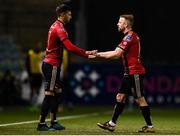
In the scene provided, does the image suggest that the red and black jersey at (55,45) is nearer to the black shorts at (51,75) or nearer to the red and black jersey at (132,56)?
the black shorts at (51,75)

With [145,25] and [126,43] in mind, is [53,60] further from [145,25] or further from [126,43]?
[145,25]

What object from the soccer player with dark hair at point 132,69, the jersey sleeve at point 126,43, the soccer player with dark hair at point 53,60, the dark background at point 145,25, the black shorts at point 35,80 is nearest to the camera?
the jersey sleeve at point 126,43

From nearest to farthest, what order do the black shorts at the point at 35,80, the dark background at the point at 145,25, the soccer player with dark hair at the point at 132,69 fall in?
the soccer player with dark hair at the point at 132,69 → the black shorts at the point at 35,80 → the dark background at the point at 145,25

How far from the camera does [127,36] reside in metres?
11.2

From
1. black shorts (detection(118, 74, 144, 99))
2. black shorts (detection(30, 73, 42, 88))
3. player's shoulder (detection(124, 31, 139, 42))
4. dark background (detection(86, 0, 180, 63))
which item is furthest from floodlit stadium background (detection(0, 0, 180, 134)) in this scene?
player's shoulder (detection(124, 31, 139, 42))

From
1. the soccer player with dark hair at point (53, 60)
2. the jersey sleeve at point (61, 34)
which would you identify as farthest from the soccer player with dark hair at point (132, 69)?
the soccer player with dark hair at point (53, 60)

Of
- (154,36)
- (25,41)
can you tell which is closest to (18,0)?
(25,41)

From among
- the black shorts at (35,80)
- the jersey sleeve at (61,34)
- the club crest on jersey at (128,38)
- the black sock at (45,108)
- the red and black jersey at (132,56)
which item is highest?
the jersey sleeve at (61,34)

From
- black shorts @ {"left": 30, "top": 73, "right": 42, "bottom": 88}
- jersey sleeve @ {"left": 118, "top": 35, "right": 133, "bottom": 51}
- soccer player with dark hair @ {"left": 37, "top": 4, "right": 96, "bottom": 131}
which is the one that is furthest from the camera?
black shorts @ {"left": 30, "top": 73, "right": 42, "bottom": 88}

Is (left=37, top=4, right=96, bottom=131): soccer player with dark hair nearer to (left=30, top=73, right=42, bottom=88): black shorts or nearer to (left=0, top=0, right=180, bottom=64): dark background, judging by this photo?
(left=30, top=73, right=42, bottom=88): black shorts

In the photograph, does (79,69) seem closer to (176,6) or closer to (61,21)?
(176,6)

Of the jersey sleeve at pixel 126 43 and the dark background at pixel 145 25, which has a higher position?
the jersey sleeve at pixel 126 43

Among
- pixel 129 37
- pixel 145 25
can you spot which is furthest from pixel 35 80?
pixel 129 37

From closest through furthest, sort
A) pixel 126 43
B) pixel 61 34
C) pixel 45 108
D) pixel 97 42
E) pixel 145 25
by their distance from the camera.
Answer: pixel 126 43 → pixel 61 34 → pixel 45 108 → pixel 145 25 → pixel 97 42
